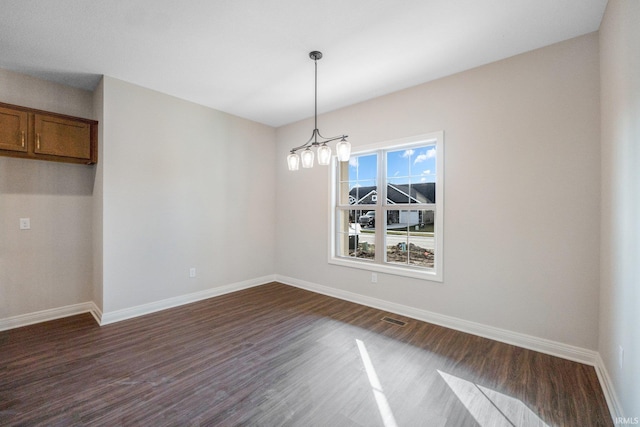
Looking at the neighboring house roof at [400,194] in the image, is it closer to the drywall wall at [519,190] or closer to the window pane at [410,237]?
the window pane at [410,237]

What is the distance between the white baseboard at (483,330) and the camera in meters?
2.35

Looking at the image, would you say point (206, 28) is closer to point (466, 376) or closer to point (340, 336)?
point (340, 336)

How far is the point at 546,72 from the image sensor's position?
8.18ft

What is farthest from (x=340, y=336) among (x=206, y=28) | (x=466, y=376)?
(x=206, y=28)

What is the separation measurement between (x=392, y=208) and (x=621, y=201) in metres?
2.18

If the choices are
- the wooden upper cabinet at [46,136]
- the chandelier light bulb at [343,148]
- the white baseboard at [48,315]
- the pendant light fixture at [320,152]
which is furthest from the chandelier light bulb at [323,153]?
the white baseboard at [48,315]

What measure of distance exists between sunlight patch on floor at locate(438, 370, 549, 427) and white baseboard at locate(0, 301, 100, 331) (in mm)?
3927

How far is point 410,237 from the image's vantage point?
139 inches

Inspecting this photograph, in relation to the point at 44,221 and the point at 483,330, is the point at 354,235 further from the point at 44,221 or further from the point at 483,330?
the point at 44,221

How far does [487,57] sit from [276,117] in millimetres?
3077

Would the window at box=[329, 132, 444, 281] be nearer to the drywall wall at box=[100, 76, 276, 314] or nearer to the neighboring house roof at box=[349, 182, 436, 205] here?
the neighboring house roof at box=[349, 182, 436, 205]

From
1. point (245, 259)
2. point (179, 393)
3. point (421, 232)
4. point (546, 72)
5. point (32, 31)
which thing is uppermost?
point (32, 31)

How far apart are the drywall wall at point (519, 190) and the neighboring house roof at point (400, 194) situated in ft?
1.02

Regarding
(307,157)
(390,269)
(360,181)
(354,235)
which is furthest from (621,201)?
(354,235)
